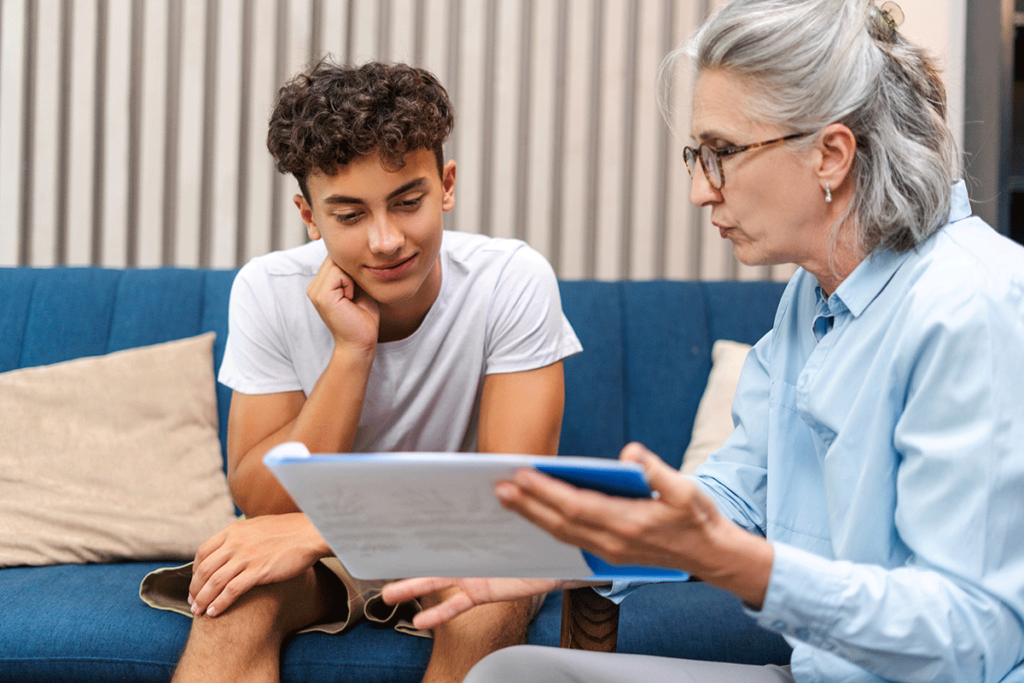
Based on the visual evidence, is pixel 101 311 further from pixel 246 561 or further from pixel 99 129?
pixel 246 561

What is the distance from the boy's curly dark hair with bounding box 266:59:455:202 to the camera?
4.43 feet

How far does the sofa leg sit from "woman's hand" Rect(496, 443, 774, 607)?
0.35 metres

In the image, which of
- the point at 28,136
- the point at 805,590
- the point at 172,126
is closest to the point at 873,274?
the point at 805,590

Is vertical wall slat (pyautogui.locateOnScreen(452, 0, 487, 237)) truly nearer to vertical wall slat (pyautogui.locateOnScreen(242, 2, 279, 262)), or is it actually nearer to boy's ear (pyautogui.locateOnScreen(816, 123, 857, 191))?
vertical wall slat (pyautogui.locateOnScreen(242, 2, 279, 262))

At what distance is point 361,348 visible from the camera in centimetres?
145

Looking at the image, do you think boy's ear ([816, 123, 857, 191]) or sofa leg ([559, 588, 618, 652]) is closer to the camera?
boy's ear ([816, 123, 857, 191])

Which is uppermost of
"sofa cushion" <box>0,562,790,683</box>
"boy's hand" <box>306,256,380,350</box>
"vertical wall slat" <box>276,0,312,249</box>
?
"vertical wall slat" <box>276,0,312,249</box>

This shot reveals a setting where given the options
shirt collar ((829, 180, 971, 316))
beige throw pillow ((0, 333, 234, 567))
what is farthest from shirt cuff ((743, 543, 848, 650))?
beige throw pillow ((0, 333, 234, 567))

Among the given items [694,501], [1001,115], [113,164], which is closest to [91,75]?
[113,164]

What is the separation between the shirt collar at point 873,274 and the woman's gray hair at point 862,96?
0.04 ft

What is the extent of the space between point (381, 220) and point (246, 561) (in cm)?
57

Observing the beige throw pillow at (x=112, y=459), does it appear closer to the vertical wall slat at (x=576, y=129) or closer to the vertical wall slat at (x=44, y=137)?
the vertical wall slat at (x=44, y=137)

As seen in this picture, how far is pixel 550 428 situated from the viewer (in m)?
1.49

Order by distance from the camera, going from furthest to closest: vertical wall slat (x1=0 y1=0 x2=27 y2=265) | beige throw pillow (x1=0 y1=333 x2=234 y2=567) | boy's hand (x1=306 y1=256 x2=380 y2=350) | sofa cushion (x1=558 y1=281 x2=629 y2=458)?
1. vertical wall slat (x1=0 y1=0 x2=27 y2=265)
2. sofa cushion (x1=558 y1=281 x2=629 y2=458)
3. beige throw pillow (x1=0 y1=333 x2=234 y2=567)
4. boy's hand (x1=306 y1=256 x2=380 y2=350)
